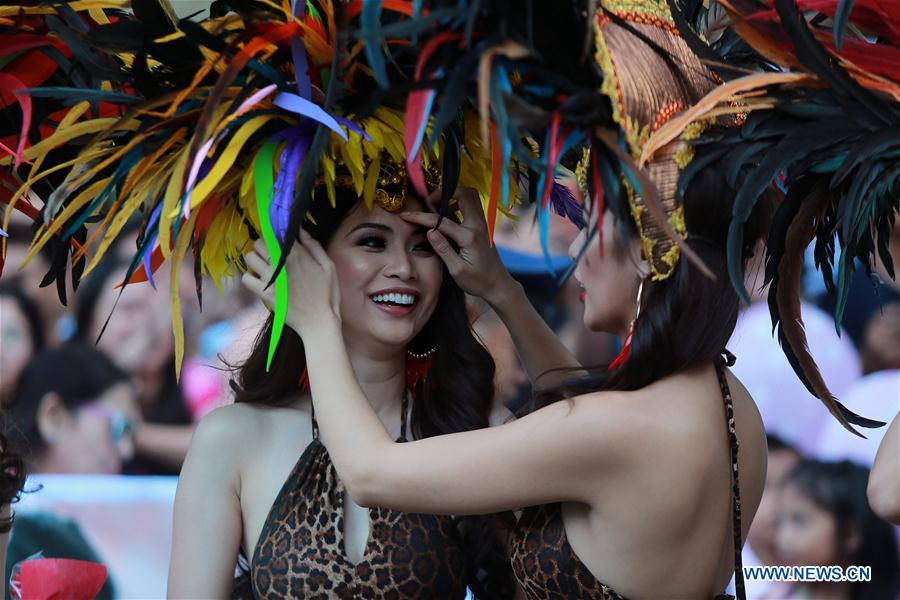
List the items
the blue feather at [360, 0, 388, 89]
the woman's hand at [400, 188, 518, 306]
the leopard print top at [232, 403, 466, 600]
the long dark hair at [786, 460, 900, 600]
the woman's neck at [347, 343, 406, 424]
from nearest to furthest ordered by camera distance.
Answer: the blue feather at [360, 0, 388, 89] < the leopard print top at [232, 403, 466, 600] < the woman's hand at [400, 188, 518, 306] < the woman's neck at [347, 343, 406, 424] < the long dark hair at [786, 460, 900, 600]

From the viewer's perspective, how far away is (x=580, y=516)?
154 centimetres

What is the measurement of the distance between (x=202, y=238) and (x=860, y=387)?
2166 mm

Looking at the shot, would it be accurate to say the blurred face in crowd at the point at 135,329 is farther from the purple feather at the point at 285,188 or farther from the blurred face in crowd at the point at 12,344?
the purple feather at the point at 285,188

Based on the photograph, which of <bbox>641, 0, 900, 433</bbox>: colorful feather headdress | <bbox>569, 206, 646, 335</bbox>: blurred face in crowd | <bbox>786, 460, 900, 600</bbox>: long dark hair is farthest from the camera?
<bbox>786, 460, 900, 600</bbox>: long dark hair

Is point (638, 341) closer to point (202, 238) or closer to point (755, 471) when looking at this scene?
point (755, 471)

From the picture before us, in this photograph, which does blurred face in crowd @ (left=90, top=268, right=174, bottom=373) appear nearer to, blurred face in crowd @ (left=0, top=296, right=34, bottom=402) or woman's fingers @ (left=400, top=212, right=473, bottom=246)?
blurred face in crowd @ (left=0, top=296, right=34, bottom=402)

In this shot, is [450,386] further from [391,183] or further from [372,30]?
[372,30]

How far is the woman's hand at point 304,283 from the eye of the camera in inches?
63.4

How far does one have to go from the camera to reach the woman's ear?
3.47m

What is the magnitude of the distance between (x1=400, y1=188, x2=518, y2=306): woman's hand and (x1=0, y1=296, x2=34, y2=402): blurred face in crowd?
2.09 metres

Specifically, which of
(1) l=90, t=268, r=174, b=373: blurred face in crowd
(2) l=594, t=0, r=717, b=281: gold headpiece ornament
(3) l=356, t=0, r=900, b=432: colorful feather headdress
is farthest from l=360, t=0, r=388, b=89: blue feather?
(1) l=90, t=268, r=174, b=373: blurred face in crowd

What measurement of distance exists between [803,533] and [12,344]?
2.63m

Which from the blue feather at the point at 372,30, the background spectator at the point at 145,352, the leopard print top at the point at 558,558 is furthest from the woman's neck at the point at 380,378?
the background spectator at the point at 145,352

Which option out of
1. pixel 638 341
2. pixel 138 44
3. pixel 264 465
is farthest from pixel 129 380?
pixel 638 341
